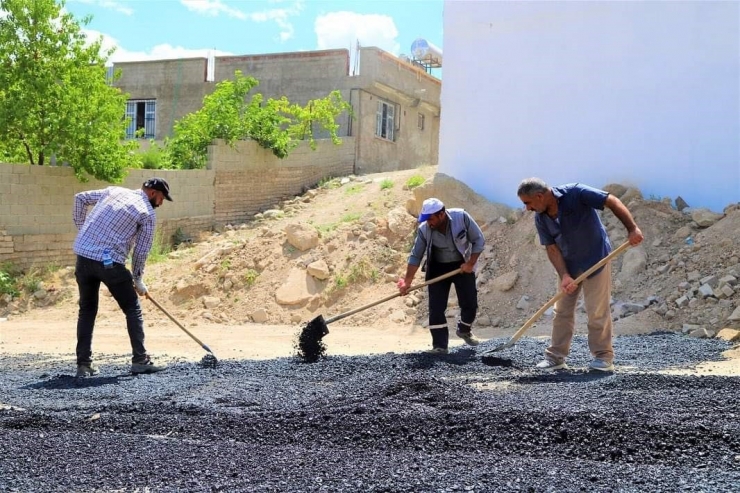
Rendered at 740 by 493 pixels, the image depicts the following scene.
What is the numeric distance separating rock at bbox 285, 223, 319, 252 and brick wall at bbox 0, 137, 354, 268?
122 inches

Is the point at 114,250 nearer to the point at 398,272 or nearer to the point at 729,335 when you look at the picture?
the point at 729,335

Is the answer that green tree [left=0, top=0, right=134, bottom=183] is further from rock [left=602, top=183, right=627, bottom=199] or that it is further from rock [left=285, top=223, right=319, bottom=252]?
rock [left=602, top=183, right=627, bottom=199]

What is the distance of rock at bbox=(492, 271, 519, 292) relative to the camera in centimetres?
1168

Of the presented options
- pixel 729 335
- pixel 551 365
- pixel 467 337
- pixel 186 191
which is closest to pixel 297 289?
pixel 186 191

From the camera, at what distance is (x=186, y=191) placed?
16.0 m

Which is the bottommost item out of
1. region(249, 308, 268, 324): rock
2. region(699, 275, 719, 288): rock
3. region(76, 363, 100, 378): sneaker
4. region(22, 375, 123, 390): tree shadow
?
region(249, 308, 268, 324): rock

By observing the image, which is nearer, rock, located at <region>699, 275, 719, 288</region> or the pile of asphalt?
the pile of asphalt

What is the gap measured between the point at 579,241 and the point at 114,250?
3757 millimetres

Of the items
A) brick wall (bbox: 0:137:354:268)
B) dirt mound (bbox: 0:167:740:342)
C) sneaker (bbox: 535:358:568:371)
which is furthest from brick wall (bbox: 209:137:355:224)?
sneaker (bbox: 535:358:568:371)

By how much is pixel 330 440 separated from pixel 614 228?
8.40 m

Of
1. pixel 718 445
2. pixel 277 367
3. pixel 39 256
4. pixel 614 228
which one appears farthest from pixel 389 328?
pixel 718 445

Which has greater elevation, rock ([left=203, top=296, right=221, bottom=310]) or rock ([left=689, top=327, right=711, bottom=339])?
rock ([left=689, top=327, right=711, bottom=339])

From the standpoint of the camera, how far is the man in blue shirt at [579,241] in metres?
6.21

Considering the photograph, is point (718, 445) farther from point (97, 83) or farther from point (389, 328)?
point (97, 83)
